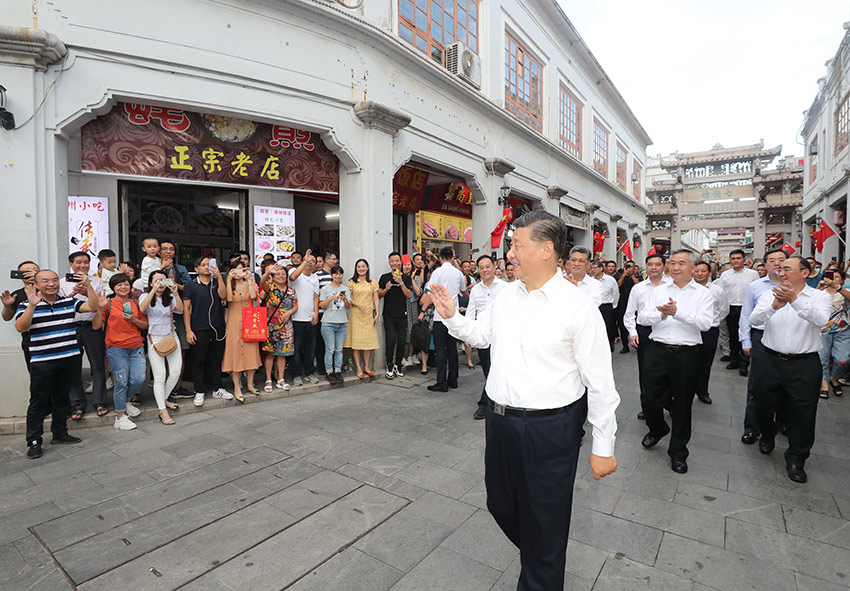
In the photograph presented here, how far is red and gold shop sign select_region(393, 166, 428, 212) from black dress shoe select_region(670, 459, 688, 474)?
8.11m

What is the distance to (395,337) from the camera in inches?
293

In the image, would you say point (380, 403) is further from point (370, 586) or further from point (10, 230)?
point (10, 230)

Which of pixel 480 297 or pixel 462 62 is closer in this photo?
pixel 480 297

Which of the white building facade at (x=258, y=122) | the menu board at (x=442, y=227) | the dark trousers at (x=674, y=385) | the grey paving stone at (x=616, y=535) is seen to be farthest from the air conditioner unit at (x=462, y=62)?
the grey paving stone at (x=616, y=535)

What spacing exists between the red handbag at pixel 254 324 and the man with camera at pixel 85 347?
1.56 m

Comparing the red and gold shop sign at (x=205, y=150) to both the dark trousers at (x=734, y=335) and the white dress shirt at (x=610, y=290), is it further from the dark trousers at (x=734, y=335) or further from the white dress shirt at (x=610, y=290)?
the dark trousers at (x=734, y=335)

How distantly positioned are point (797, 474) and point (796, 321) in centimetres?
128

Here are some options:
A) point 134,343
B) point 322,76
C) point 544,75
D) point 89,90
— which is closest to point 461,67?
point 322,76

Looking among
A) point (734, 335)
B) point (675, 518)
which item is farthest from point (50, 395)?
point (734, 335)

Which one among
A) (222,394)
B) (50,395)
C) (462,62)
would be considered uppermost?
(462,62)

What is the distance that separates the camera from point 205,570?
101 inches

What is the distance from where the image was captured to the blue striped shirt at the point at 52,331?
4.27 meters

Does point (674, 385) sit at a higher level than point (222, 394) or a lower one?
higher

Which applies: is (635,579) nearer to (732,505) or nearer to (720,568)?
(720,568)
